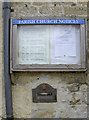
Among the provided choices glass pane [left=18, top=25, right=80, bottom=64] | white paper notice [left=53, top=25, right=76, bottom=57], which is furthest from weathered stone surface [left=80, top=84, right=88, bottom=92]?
white paper notice [left=53, top=25, right=76, bottom=57]

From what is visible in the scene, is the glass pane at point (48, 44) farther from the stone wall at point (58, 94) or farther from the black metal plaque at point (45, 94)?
the black metal plaque at point (45, 94)

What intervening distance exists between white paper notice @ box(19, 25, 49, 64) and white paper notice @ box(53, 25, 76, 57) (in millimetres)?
152

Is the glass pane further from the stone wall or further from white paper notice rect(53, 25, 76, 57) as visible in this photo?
the stone wall

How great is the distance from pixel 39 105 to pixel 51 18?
146cm

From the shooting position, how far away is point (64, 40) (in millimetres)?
3088

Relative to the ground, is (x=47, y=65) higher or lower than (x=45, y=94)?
higher

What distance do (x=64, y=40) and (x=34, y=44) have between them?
0.51m

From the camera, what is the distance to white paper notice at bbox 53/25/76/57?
307 cm

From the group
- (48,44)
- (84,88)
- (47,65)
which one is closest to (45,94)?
(47,65)

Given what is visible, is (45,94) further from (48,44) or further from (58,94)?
(48,44)

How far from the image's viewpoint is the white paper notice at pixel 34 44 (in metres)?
3.06

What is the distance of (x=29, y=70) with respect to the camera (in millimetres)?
2992

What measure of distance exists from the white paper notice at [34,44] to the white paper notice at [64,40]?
152 millimetres

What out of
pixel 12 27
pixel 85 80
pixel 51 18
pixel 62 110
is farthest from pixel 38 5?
pixel 62 110
